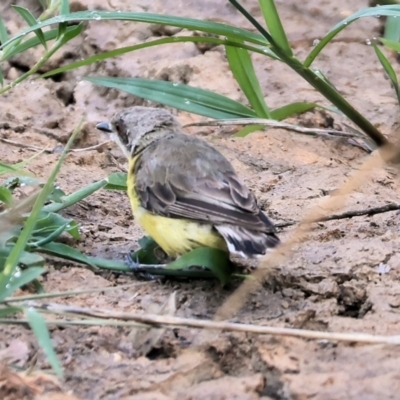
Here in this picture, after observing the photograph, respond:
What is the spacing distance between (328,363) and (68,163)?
3056 millimetres

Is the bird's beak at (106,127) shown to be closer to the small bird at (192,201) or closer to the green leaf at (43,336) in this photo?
the small bird at (192,201)

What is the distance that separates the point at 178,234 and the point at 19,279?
1025 millimetres

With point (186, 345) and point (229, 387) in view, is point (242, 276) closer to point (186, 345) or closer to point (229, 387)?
point (186, 345)

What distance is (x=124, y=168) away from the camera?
5246 mm

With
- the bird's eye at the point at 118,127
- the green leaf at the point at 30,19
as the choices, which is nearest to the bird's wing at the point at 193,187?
the bird's eye at the point at 118,127

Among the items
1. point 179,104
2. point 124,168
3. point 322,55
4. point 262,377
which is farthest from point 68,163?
point 262,377

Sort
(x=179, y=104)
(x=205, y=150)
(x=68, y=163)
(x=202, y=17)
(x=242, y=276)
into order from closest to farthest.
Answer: (x=242, y=276), (x=205, y=150), (x=179, y=104), (x=68, y=163), (x=202, y=17)

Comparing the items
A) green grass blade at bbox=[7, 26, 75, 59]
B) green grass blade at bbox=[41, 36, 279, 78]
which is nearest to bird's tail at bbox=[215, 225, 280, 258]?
green grass blade at bbox=[41, 36, 279, 78]

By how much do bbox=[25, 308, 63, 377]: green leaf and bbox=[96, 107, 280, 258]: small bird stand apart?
3.30ft

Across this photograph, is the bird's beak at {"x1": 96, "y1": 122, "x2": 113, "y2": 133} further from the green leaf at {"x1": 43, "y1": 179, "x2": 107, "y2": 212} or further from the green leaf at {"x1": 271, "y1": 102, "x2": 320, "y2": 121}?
the green leaf at {"x1": 271, "y1": 102, "x2": 320, "y2": 121}

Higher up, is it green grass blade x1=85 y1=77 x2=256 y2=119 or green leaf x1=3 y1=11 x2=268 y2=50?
green leaf x1=3 y1=11 x2=268 y2=50

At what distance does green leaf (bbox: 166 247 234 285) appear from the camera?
3.09 metres

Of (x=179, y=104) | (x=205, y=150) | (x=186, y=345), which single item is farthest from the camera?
(x=179, y=104)

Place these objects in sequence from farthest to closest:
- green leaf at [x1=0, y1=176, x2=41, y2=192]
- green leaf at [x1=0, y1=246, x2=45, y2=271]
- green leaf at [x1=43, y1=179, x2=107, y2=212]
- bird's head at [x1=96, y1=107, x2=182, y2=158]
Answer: bird's head at [x1=96, y1=107, x2=182, y2=158], green leaf at [x1=0, y1=176, x2=41, y2=192], green leaf at [x1=43, y1=179, x2=107, y2=212], green leaf at [x1=0, y1=246, x2=45, y2=271]
